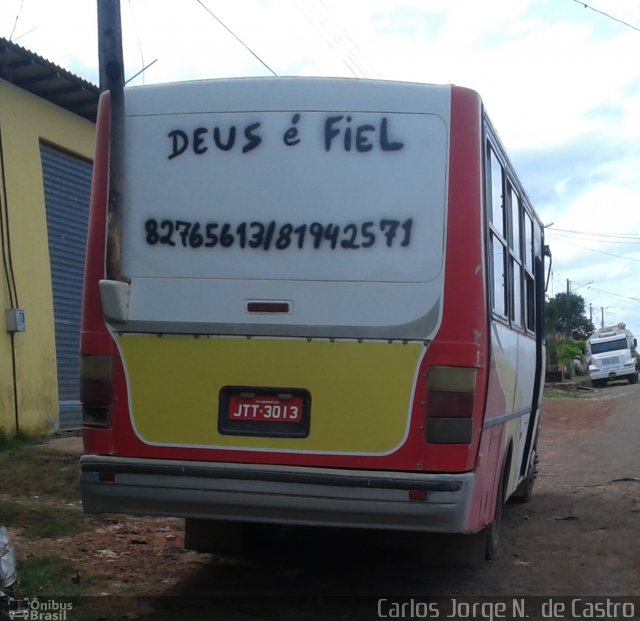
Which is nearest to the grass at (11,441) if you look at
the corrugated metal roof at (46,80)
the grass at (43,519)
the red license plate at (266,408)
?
the grass at (43,519)

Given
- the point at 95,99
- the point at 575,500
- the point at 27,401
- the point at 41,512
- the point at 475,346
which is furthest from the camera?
the point at 95,99

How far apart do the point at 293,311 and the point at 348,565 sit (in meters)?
2.60

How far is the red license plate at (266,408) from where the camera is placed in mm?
5195

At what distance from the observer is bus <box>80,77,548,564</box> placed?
505 centimetres

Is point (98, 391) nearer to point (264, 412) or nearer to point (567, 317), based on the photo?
point (264, 412)

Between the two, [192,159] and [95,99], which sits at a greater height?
[95,99]

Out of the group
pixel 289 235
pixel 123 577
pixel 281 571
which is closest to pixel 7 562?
pixel 123 577

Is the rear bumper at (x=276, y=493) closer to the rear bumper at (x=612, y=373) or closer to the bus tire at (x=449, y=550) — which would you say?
the bus tire at (x=449, y=550)

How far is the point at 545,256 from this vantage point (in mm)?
10773

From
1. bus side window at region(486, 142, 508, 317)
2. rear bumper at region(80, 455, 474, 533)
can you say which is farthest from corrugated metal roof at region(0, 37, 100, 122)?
rear bumper at region(80, 455, 474, 533)

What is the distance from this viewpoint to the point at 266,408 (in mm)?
5223

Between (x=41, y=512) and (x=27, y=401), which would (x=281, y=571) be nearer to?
(x=41, y=512)

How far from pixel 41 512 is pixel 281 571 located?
8.00 feet

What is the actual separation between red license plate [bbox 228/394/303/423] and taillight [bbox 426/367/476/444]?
29.1 inches
